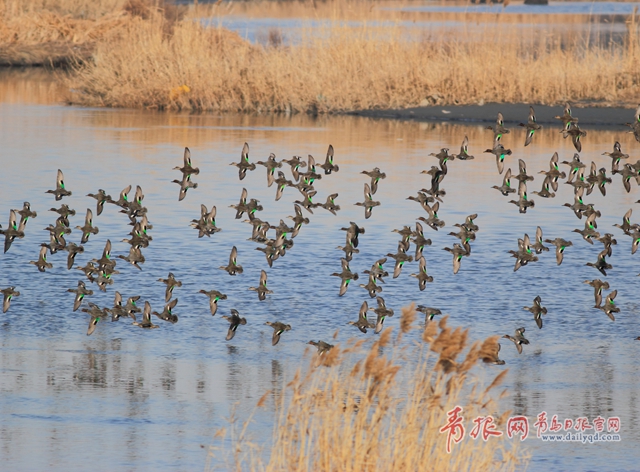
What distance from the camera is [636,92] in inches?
1303

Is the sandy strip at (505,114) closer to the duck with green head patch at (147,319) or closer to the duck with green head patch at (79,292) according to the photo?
the duck with green head patch at (79,292)

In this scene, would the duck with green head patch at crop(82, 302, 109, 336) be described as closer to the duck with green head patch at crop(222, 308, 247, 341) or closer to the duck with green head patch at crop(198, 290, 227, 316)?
the duck with green head patch at crop(198, 290, 227, 316)

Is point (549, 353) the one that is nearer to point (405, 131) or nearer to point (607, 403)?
point (607, 403)

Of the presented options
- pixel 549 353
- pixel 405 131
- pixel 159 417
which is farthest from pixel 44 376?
pixel 405 131

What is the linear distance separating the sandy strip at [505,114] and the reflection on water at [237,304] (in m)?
4.67

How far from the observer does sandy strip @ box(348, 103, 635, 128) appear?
32219 mm

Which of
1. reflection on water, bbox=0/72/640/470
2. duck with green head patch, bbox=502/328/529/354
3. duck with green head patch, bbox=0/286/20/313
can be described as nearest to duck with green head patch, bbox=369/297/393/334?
reflection on water, bbox=0/72/640/470

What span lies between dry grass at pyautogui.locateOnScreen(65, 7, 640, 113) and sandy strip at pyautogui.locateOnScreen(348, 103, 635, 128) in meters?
0.31

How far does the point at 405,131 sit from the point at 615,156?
62.3 feet

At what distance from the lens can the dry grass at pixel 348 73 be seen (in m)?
33.0

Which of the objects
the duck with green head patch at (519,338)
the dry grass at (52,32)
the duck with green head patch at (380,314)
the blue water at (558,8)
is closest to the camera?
the duck with green head patch at (519,338)

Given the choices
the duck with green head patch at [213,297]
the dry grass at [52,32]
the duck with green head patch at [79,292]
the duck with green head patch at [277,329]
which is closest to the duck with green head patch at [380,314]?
the duck with green head patch at [277,329]

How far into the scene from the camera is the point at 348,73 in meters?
33.5

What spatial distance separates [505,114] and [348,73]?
464 cm
